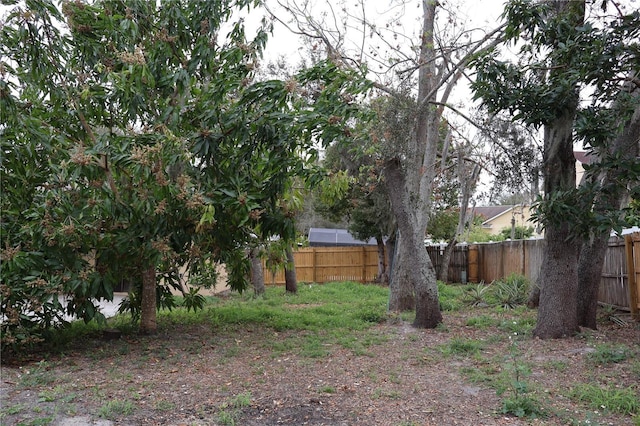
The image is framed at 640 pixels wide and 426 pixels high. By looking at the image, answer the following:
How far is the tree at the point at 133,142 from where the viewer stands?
6262 millimetres

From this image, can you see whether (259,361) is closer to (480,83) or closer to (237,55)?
(237,55)

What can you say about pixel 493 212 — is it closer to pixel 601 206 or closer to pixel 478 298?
pixel 478 298

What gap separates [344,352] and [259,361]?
1202mm

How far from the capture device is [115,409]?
15.5 feet

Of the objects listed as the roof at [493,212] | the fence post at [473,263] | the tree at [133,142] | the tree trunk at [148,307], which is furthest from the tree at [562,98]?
the roof at [493,212]

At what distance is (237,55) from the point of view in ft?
23.7

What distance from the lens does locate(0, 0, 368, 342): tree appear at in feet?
20.5

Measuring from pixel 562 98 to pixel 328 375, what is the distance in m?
4.44

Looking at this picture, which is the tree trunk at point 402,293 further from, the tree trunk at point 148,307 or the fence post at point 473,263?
the fence post at point 473,263

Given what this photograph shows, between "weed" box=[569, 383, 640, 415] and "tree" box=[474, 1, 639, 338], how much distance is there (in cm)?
204

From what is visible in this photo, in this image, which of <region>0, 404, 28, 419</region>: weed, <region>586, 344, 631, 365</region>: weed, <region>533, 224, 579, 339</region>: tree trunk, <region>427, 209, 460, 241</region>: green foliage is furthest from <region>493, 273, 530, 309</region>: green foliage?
<region>0, 404, 28, 419</region>: weed

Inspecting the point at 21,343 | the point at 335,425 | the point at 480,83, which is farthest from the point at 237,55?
the point at 335,425

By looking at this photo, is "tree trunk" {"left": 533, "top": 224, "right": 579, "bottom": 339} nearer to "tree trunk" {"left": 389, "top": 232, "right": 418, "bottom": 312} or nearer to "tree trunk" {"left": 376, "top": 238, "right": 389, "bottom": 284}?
"tree trunk" {"left": 389, "top": 232, "right": 418, "bottom": 312}

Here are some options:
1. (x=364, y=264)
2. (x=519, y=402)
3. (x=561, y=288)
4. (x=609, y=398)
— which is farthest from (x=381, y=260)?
(x=519, y=402)
